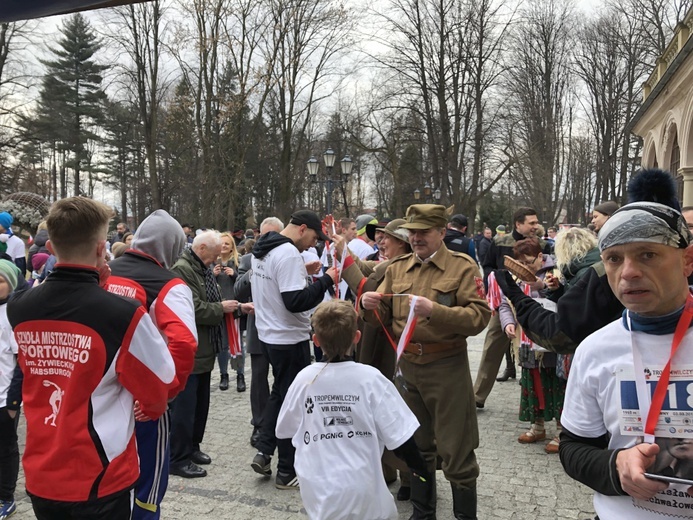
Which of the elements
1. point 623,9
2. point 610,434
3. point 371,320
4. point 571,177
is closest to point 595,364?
point 610,434

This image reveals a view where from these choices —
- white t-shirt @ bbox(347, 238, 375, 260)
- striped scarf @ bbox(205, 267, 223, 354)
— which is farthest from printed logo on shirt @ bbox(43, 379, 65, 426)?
Result: white t-shirt @ bbox(347, 238, 375, 260)

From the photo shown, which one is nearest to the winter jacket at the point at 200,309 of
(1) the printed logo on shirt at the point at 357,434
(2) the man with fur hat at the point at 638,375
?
(1) the printed logo on shirt at the point at 357,434

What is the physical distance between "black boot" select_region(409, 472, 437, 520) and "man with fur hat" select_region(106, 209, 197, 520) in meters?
1.63

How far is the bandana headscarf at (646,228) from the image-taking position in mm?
1516

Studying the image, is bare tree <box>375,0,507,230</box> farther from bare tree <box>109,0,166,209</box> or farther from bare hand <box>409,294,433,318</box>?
bare hand <box>409,294,433,318</box>

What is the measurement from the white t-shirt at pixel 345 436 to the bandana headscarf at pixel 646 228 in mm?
1534

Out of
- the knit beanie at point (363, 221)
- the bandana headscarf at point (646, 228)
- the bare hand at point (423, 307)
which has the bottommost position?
the bare hand at point (423, 307)

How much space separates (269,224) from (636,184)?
3.81 m

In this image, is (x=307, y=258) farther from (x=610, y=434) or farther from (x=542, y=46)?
(x=542, y=46)

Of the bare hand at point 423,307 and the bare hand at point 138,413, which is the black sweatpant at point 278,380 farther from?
the bare hand at point 138,413

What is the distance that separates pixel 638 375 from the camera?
4.94ft

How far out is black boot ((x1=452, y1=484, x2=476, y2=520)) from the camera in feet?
11.9

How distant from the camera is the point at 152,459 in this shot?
10.4ft

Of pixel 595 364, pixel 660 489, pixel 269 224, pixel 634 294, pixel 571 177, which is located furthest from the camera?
pixel 571 177
